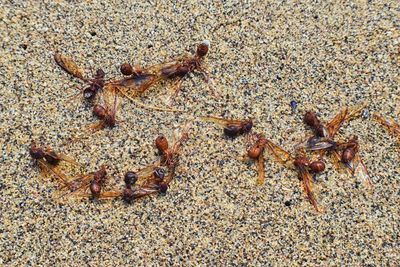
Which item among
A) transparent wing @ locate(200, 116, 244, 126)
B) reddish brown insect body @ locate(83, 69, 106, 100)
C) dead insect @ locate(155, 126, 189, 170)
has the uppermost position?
transparent wing @ locate(200, 116, 244, 126)

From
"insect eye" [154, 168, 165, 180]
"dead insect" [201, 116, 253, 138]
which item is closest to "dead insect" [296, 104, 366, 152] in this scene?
"dead insect" [201, 116, 253, 138]

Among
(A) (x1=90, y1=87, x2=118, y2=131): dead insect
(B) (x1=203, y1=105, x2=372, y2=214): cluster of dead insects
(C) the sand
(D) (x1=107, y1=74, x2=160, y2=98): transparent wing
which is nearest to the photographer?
(C) the sand

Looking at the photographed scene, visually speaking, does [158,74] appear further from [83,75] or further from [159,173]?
[159,173]

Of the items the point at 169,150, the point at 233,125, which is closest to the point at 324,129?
the point at 233,125

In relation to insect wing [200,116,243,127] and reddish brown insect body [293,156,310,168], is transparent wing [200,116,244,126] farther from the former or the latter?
reddish brown insect body [293,156,310,168]

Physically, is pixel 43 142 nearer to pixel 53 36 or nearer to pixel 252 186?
pixel 53 36

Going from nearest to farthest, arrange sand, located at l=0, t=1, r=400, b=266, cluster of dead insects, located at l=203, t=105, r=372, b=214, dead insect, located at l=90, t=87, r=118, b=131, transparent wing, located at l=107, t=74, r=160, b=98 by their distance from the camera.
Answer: sand, located at l=0, t=1, r=400, b=266 → cluster of dead insects, located at l=203, t=105, r=372, b=214 → dead insect, located at l=90, t=87, r=118, b=131 → transparent wing, located at l=107, t=74, r=160, b=98

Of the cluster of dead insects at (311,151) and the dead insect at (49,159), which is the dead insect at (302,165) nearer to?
the cluster of dead insects at (311,151)
